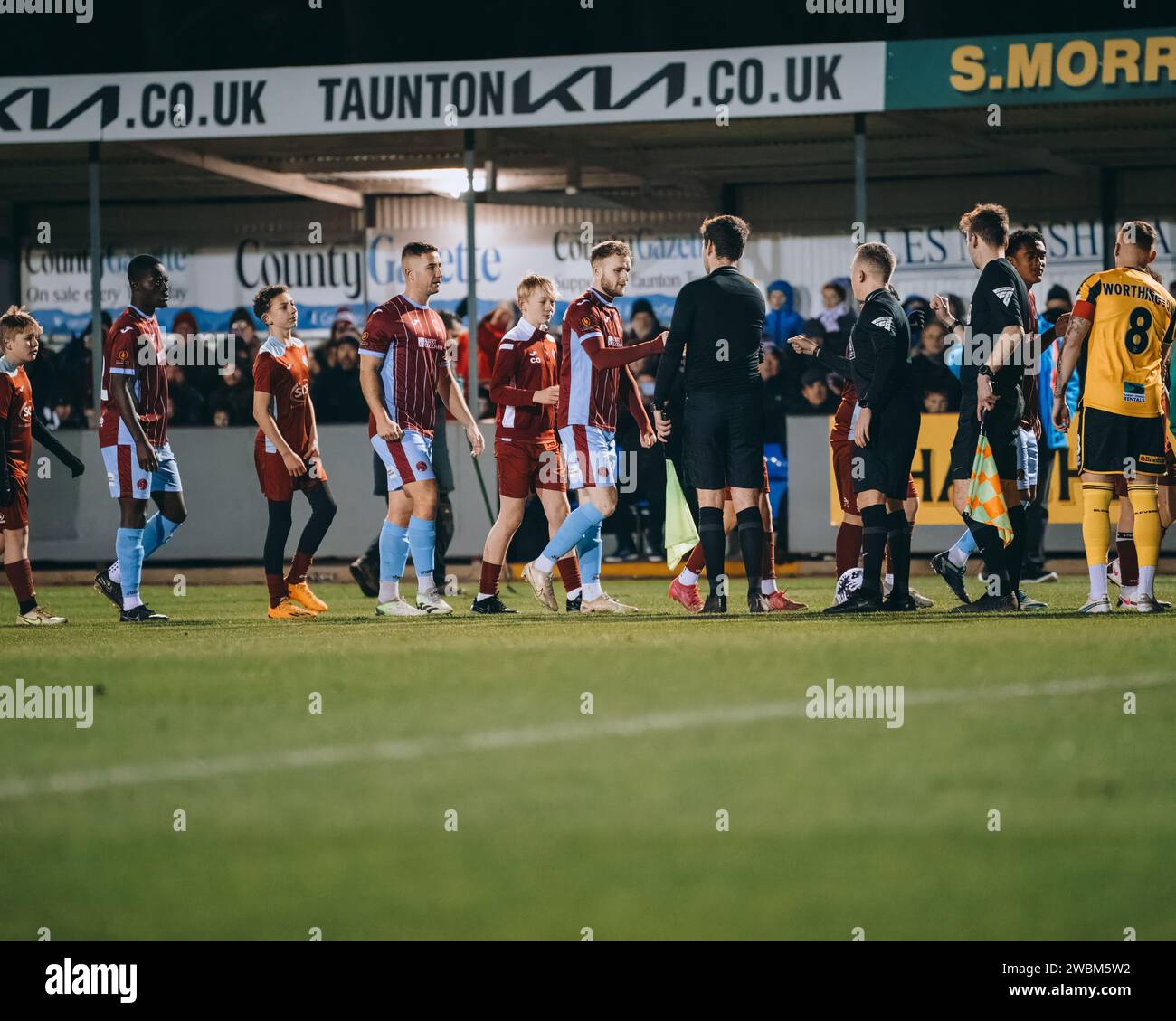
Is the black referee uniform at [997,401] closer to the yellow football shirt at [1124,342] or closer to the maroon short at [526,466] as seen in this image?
the yellow football shirt at [1124,342]

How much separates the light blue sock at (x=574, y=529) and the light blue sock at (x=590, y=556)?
29 cm

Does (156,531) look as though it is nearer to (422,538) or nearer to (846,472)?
(422,538)

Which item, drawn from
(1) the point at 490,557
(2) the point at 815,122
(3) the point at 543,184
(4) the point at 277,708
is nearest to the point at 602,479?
(1) the point at 490,557

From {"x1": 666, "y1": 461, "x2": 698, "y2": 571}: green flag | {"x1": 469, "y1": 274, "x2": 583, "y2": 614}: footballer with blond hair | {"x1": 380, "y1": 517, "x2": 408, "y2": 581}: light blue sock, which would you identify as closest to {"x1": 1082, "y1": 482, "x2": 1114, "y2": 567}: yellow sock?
{"x1": 666, "y1": 461, "x2": 698, "y2": 571}: green flag

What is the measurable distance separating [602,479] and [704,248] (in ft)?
5.07

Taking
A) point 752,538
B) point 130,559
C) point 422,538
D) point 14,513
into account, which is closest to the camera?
point 752,538

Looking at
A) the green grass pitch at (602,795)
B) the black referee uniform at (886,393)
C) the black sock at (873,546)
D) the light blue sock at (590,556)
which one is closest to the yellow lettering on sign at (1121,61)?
the black referee uniform at (886,393)

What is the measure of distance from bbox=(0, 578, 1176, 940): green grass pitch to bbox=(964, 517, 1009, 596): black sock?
1.93 metres

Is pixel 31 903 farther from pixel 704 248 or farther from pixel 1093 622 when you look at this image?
pixel 704 248

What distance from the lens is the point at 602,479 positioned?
12.4 meters

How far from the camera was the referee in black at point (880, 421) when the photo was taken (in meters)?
11.5

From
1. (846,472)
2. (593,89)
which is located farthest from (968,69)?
(846,472)

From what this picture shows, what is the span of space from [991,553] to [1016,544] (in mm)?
154

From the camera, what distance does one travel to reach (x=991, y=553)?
1168 cm
